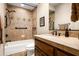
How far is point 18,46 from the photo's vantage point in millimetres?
1563

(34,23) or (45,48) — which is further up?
(34,23)

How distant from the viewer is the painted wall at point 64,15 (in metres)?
1.53

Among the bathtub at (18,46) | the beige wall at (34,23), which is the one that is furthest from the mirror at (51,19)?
the bathtub at (18,46)

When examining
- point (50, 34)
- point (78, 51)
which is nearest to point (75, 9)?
point (50, 34)

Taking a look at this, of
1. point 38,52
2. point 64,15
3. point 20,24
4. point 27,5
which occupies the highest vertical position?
point 27,5

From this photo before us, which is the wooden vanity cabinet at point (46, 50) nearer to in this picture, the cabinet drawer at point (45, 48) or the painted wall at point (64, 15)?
the cabinet drawer at point (45, 48)

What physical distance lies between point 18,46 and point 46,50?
415 mm

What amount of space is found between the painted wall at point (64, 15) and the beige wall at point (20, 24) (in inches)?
15.5

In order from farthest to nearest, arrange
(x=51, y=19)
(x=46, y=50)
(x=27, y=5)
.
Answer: (x=51, y=19) → (x=27, y=5) → (x=46, y=50)

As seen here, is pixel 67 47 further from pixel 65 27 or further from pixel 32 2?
pixel 32 2

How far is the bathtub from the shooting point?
1.51 meters

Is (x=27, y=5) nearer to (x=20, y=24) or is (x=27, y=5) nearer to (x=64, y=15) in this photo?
(x=20, y=24)

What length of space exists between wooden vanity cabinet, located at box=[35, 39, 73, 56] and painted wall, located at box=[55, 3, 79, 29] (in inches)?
14.9

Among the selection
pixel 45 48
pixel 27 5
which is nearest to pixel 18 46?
A: pixel 45 48
